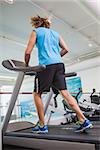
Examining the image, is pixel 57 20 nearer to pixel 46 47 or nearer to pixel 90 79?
pixel 46 47

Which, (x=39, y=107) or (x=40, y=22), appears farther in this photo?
(x=40, y=22)

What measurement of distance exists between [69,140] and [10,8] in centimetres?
327

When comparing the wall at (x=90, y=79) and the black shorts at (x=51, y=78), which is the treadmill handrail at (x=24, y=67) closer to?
the black shorts at (x=51, y=78)

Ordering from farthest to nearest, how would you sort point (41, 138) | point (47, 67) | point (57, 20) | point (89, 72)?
point (89, 72)
point (57, 20)
point (47, 67)
point (41, 138)

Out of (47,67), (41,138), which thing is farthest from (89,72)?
(41,138)

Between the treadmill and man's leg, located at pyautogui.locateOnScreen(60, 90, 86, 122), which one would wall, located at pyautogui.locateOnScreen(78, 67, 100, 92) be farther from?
man's leg, located at pyautogui.locateOnScreen(60, 90, 86, 122)

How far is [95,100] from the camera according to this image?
17.8 feet

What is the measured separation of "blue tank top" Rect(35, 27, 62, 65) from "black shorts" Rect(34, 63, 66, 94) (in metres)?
0.07

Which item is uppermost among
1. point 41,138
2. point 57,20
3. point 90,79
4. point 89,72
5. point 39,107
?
point 57,20

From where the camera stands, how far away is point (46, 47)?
217 cm

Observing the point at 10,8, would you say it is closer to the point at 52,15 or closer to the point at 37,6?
the point at 37,6

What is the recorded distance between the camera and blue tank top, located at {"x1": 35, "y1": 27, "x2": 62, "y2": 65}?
2143mm

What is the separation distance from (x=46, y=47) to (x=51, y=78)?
0.34 meters

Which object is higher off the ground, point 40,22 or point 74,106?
point 40,22
